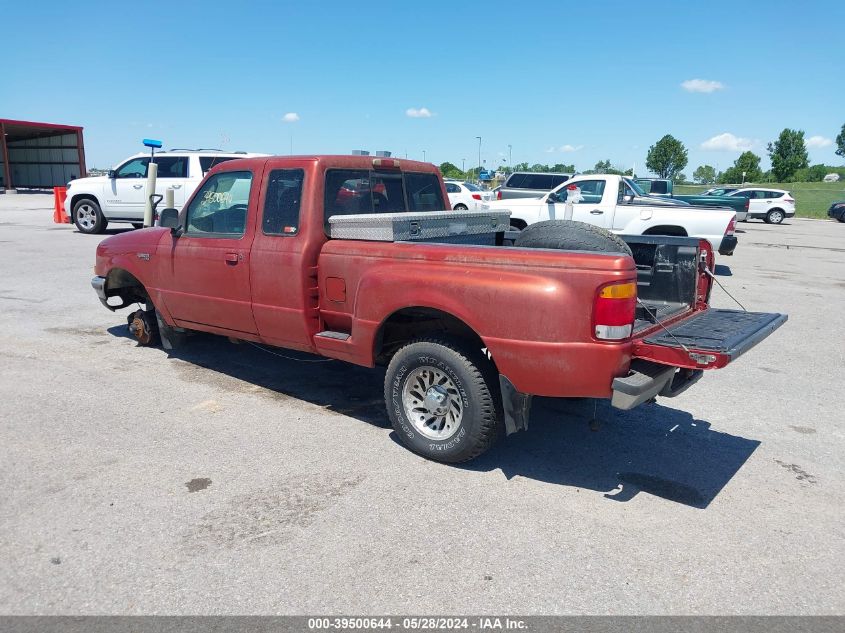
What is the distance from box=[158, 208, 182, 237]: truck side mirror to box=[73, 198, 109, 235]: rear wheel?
12487mm

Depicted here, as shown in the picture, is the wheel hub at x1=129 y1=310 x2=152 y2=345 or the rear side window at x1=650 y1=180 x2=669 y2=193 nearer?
the wheel hub at x1=129 y1=310 x2=152 y2=345

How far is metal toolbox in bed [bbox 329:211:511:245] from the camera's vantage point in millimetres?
4312

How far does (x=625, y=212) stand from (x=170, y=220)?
381 inches

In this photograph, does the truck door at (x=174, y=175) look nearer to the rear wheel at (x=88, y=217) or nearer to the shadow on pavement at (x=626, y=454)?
the rear wheel at (x=88, y=217)

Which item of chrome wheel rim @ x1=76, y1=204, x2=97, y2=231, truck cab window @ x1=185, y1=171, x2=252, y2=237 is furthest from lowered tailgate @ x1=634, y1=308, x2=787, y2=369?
chrome wheel rim @ x1=76, y1=204, x2=97, y2=231

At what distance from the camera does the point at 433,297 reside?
3920mm

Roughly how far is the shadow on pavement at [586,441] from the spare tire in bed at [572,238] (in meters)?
1.31

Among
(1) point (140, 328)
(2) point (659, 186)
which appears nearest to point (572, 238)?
(1) point (140, 328)

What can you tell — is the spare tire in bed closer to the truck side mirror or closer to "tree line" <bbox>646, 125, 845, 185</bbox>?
the truck side mirror

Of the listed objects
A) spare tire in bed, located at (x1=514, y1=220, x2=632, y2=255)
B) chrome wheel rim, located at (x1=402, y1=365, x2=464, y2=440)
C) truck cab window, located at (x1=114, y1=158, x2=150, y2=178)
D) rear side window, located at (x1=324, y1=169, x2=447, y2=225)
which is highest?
truck cab window, located at (x1=114, y1=158, x2=150, y2=178)

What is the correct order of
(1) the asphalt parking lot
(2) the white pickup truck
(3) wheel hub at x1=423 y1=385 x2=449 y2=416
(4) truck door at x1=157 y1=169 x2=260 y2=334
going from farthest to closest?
(2) the white pickup truck
(4) truck door at x1=157 y1=169 x2=260 y2=334
(3) wheel hub at x1=423 y1=385 x2=449 y2=416
(1) the asphalt parking lot

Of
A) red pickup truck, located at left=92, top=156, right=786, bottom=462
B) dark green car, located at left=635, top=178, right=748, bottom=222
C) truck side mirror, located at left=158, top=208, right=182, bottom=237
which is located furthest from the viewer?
dark green car, located at left=635, top=178, right=748, bottom=222

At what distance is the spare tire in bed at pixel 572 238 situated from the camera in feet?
13.9

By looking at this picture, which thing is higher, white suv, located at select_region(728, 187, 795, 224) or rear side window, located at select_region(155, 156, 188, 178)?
rear side window, located at select_region(155, 156, 188, 178)
